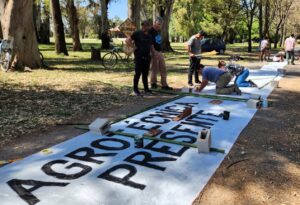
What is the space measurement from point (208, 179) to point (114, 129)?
225 centimetres

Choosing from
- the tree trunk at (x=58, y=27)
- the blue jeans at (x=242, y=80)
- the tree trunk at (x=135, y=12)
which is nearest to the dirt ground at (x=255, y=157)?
the blue jeans at (x=242, y=80)

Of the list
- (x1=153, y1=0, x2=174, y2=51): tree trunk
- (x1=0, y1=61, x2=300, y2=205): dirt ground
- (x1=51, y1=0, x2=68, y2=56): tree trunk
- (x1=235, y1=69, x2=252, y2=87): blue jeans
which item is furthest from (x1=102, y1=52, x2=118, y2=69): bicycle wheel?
(x1=153, y1=0, x2=174, y2=51): tree trunk

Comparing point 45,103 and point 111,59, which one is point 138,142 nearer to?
point 45,103

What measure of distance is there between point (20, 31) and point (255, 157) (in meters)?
10.2

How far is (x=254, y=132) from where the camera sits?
598cm

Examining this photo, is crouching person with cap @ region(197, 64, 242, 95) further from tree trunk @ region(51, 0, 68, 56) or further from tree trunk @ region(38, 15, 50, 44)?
tree trunk @ region(38, 15, 50, 44)

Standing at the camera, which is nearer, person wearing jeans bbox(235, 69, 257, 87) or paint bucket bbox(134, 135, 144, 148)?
paint bucket bbox(134, 135, 144, 148)

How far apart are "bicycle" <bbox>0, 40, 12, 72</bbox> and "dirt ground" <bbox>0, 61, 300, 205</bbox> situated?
19.3 feet

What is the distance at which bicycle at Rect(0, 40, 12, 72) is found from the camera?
11.6 m

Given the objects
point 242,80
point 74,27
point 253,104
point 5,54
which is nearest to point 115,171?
point 253,104

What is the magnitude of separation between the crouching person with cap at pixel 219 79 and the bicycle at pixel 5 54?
652cm

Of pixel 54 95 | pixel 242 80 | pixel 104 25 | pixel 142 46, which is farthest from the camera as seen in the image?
pixel 104 25

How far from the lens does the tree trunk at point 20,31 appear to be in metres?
12.1

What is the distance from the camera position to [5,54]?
38.9ft
